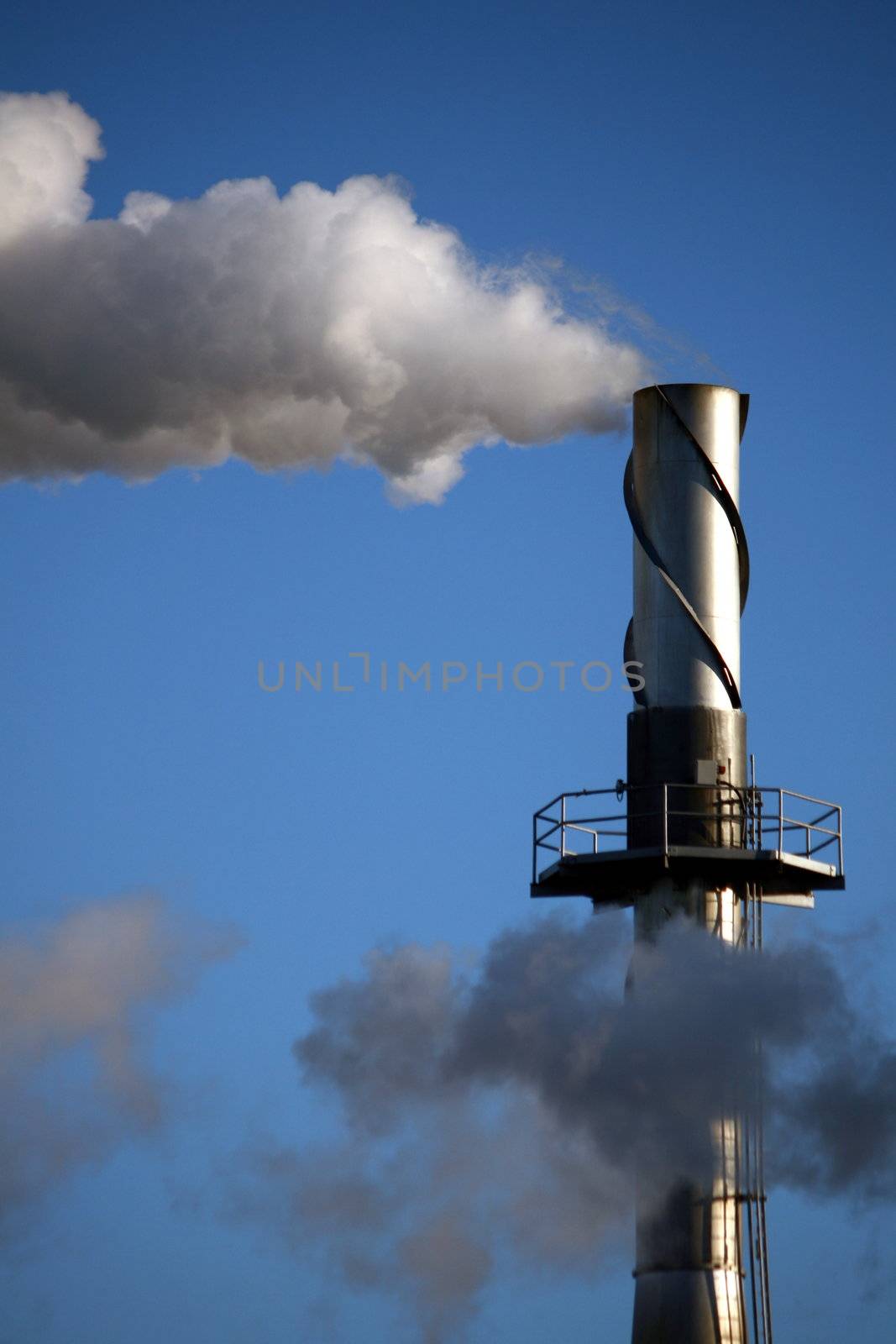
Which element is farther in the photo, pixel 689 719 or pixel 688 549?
pixel 688 549

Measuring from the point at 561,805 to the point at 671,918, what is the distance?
246 centimetres

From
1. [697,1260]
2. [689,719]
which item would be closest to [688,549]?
[689,719]

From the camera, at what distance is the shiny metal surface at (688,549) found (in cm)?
4209

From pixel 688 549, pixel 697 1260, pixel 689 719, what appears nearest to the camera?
pixel 697 1260

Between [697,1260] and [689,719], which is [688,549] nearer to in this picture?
[689,719]

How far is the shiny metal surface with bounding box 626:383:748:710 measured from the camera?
42.1 metres

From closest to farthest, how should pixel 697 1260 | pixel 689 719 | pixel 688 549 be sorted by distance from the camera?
pixel 697 1260
pixel 689 719
pixel 688 549

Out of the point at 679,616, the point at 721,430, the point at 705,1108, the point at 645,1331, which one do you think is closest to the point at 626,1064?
the point at 705,1108

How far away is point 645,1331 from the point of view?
130 feet

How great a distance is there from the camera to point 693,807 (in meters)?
41.2

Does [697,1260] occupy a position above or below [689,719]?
below

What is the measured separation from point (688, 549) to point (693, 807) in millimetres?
4311

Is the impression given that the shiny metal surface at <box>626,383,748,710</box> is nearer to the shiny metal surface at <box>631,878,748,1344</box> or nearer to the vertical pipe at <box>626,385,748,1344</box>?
the vertical pipe at <box>626,385,748,1344</box>

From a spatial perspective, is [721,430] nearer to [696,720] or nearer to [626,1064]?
[696,720]
